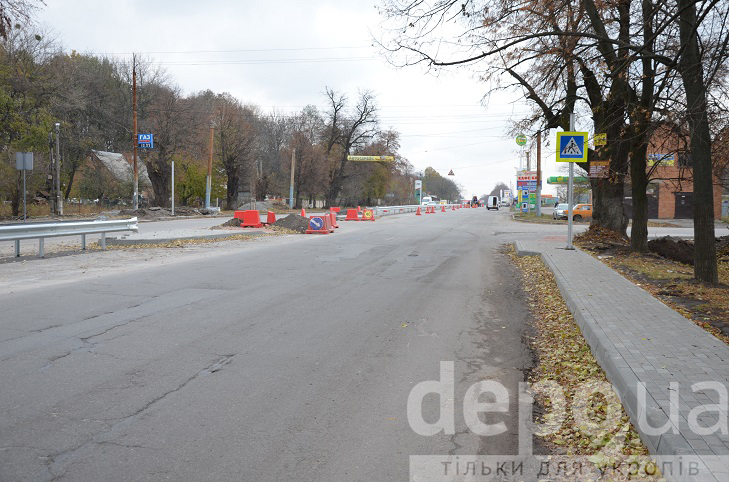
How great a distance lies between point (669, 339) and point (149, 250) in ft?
46.7

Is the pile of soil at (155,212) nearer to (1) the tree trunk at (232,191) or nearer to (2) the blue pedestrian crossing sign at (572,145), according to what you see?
(1) the tree trunk at (232,191)

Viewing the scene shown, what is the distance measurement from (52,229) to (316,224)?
12763 mm

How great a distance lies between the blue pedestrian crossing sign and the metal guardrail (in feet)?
44.1

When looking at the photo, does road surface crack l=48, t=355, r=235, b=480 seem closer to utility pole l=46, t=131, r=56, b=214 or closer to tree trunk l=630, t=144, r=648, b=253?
tree trunk l=630, t=144, r=648, b=253

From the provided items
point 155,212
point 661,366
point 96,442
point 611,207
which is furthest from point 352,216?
point 96,442

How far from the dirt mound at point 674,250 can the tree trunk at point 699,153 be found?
7.29 m

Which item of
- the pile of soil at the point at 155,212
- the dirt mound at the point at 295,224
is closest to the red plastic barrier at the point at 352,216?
the pile of soil at the point at 155,212

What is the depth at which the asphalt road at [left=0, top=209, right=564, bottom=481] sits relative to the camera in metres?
3.78

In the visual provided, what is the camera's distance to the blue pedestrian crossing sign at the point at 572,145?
1591 cm

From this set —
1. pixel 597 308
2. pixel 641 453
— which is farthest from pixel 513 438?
pixel 597 308

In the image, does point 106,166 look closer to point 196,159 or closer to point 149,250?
point 196,159

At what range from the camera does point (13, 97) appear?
32469mm

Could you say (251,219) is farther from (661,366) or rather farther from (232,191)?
(232,191)

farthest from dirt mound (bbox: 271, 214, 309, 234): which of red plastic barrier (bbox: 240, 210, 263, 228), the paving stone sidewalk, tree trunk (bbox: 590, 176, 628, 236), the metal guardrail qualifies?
the paving stone sidewalk
